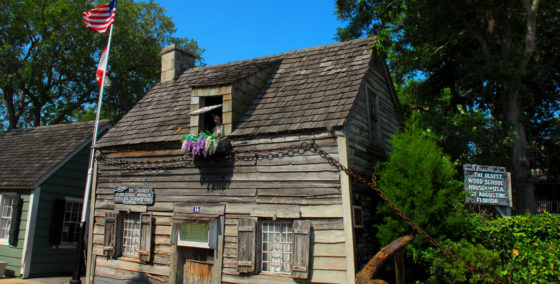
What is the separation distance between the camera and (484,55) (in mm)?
14828

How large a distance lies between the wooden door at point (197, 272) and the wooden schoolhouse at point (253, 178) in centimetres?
3

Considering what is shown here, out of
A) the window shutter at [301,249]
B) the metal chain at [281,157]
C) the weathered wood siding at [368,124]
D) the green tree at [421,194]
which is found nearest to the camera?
the metal chain at [281,157]

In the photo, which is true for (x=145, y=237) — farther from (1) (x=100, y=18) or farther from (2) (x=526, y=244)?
(2) (x=526, y=244)

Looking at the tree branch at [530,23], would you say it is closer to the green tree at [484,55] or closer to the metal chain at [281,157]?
the green tree at [484,55]

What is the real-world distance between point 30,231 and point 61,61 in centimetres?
1448

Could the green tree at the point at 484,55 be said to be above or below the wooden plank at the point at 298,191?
above

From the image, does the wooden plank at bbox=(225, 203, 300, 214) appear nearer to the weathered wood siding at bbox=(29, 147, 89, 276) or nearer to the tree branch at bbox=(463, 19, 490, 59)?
the weathered wood siding at bbox=(29, 147, 89, 276)

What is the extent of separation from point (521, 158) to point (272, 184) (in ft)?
30.4

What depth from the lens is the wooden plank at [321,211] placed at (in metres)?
8.09

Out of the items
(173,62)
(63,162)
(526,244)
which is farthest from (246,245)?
(63,162)

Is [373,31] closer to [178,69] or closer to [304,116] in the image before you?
[178,69]

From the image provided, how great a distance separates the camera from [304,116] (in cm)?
908

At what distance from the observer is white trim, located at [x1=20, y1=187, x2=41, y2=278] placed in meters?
13.2

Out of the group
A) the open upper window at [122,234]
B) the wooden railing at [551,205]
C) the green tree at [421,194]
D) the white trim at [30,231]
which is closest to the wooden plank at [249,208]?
the green tree at [421,194]
